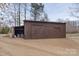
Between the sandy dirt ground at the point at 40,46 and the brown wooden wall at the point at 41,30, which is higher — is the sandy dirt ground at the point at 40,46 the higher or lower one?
the lower one

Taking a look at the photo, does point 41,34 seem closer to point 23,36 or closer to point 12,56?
point 23,36

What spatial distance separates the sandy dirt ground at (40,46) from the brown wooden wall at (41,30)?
3 cm

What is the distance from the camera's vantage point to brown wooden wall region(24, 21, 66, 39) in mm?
1741

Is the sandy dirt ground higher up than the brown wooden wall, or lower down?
lower down

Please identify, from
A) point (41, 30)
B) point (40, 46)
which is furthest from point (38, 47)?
point (41, 30)

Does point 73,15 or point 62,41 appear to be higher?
point 73,15

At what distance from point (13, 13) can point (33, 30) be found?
8.4 inches

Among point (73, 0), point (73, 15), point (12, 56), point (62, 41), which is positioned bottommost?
point (12, 56)

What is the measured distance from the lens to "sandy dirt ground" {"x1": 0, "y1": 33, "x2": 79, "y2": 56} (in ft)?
5.62

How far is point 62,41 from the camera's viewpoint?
5.69ft

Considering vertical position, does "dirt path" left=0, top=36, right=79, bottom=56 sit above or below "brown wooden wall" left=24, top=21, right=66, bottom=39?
below

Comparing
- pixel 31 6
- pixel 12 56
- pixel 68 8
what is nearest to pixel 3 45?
pixel 12 56

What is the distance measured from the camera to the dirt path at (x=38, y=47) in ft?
5.62

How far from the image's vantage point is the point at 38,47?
67.9 inches
